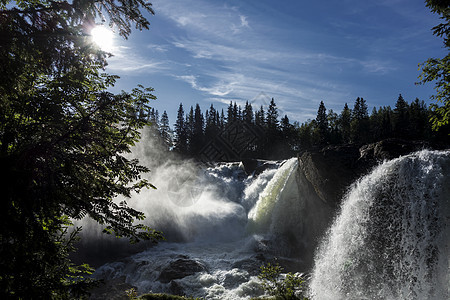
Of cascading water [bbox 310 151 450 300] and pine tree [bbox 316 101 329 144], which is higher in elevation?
pine tree [bbox 316 101 329 144]

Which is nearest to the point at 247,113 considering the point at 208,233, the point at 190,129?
the point at 190,129

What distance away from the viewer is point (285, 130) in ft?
224

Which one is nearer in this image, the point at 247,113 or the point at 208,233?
the point at 208,233

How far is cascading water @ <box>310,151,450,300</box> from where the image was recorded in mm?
8328

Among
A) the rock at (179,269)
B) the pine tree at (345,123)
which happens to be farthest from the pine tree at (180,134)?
the rock at (179,269)

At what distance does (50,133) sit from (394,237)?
1171 centimetres

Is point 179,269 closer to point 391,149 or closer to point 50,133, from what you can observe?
point 391,149

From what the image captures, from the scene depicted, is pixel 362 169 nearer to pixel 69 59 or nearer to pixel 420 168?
pixel 420 168

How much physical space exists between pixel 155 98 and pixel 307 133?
71.5m

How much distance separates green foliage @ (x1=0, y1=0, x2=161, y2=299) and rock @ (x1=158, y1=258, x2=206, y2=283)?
10.5 metres

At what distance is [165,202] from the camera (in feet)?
80.0

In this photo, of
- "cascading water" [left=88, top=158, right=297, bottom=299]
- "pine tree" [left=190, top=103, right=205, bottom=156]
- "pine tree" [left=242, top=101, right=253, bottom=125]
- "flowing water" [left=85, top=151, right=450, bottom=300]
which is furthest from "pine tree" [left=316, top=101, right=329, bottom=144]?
"flowing water" [left=85, top=151, right=450, bottom=300]

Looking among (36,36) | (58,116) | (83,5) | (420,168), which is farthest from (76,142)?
(420,168)

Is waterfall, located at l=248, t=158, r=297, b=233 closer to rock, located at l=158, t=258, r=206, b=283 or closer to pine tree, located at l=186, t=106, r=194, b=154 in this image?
rock, located at l=158, t=258, r=206, b=283
